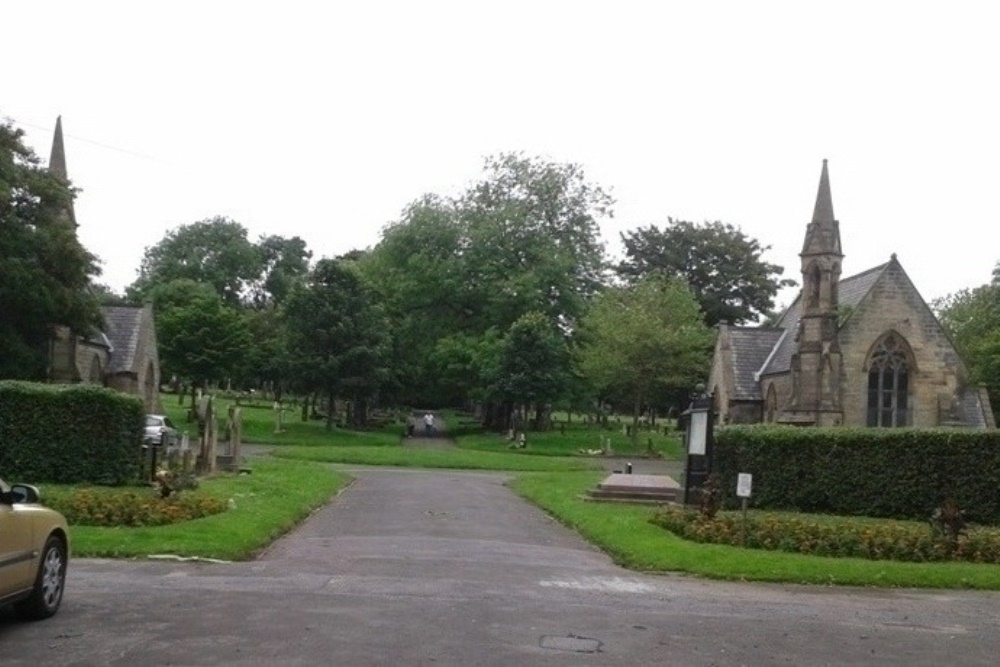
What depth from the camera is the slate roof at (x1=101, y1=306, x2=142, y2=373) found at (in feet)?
168

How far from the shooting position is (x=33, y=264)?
128 feet

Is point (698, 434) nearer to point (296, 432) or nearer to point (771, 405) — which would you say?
point (771, 405)

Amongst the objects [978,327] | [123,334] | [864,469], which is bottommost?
[864,469]

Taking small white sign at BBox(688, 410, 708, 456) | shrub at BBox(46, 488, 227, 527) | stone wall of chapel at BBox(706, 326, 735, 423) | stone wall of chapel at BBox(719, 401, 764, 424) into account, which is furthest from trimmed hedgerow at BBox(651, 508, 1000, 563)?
stone wall of chapel at BBox(706, 326, 735, 423)

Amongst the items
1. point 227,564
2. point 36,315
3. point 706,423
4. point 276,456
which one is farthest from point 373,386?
point 227,564

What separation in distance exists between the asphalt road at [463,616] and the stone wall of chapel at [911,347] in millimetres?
29278

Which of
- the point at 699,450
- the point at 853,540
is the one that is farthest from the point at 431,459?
the point at 853,540

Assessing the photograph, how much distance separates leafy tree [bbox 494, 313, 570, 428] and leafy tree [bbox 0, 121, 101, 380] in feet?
77.8

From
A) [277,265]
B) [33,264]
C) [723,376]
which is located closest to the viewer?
[33,264]

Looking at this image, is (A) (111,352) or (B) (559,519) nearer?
(B) (559,519)

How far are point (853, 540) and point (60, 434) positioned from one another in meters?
16.5

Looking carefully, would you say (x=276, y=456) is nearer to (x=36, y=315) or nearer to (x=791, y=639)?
(x=36, y=315)

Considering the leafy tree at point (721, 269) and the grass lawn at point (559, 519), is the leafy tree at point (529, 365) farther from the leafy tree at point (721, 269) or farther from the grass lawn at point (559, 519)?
the leafy tree at point (721, 269)

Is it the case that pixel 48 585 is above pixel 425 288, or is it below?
below
